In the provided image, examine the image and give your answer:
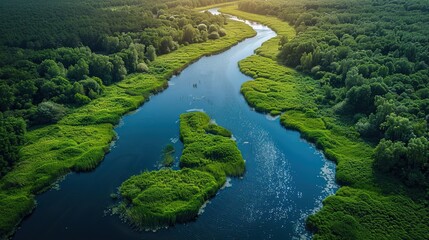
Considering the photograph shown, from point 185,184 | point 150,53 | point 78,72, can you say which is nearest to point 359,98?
point 185,184

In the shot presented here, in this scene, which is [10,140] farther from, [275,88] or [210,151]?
[275,88]

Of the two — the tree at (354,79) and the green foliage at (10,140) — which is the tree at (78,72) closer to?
the green foliage at (10,140)

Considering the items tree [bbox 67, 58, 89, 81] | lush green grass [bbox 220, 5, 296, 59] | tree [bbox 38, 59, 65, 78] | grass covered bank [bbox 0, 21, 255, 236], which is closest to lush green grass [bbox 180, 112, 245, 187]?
grass covered bank [bbox 0, 21, 255, 236]

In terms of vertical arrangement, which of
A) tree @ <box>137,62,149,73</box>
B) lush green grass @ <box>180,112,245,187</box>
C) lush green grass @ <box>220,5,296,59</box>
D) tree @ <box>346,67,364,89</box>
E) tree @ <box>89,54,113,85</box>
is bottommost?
lush green grass @ <box>220,5,296,59</box>

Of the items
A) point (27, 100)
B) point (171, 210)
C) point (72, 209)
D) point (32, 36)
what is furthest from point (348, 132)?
point (32, 36)

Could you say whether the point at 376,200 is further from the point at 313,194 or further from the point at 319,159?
the point at 319,159

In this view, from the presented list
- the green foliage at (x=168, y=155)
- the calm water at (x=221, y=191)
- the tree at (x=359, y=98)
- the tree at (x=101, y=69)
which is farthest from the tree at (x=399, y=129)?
the tree at (x=101, y=69)

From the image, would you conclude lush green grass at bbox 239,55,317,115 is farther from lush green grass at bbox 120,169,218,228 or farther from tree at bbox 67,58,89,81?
tree at bbox 67,58,89,81

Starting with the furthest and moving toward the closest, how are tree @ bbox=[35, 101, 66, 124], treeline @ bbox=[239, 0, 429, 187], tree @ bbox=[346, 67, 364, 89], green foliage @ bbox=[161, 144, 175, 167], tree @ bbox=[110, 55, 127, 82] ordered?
tree @ bbox=[110, 55, 127, 82] < tree @ bbox=[346, 67, 364, 89] < tree @ bbox=[35, 101, 66, 124] < green foliage @ bbox=[161, 144, 175, 167] < treeline @ bbox=[239, 0, 429, 187]
